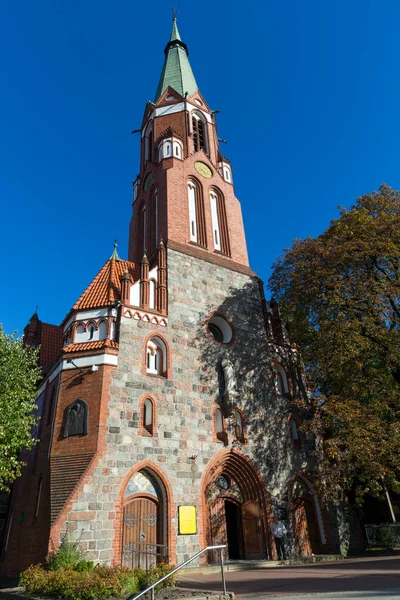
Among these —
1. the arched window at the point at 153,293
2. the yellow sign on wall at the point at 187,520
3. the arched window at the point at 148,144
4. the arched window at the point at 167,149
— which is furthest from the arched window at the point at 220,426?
the arched window at the point at 148,144

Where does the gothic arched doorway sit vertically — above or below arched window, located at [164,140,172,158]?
below

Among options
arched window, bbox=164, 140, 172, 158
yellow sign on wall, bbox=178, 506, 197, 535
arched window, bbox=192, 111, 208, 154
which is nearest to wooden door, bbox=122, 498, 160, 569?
yellow sign on wall, bbox=178, 506, 197, 535

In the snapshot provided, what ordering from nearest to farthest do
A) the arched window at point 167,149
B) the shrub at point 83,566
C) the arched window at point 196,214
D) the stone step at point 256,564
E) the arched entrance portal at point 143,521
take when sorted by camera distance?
the shrub at point 83,566, the stone step at point 256,564, the arched entrance portal at point 143,521, the arched window at point 196,214, the arched window at point 167,149

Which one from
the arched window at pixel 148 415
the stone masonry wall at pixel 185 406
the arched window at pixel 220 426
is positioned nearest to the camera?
the stone masonry wall at pixel 185 406

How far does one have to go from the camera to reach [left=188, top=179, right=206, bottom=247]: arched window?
23188 mm

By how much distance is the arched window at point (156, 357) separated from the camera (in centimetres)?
1703

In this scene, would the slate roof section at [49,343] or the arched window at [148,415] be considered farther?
the slate roof section at [49,343]

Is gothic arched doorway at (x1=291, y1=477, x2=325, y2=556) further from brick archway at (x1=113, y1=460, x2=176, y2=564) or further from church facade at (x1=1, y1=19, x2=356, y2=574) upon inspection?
brick archway at (x1=113, y1=460, x2=176, y2=564)

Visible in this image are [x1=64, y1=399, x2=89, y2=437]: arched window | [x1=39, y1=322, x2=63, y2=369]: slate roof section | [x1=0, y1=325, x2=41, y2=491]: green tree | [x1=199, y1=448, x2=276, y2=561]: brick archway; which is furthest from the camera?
[x1=39, y1=322, x2=63, y2=369]: slate roof section

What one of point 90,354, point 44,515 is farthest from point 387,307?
point 44,515

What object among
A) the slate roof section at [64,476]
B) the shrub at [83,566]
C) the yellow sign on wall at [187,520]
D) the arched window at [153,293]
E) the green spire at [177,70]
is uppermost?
the green spire at [177,70]

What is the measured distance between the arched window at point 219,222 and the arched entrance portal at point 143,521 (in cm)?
1298

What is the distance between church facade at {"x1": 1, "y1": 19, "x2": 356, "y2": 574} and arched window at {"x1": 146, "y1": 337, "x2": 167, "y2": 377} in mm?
49

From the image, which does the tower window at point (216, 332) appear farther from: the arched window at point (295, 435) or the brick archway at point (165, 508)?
the brick archway at point (165, 508)
